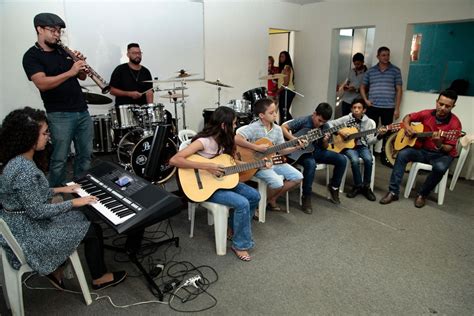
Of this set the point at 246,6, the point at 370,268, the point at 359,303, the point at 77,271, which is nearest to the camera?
the point at 77,271

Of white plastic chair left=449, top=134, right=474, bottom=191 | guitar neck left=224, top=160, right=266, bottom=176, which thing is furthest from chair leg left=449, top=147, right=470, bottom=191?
guitar neck left=224, top=160, right=266, bottom=176

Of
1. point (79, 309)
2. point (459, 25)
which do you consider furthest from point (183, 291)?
point (459, 25)

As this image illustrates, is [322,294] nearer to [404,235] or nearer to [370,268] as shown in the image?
[370,268]

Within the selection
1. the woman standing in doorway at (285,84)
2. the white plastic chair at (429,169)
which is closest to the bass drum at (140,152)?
the white plastic chair at (429,169)

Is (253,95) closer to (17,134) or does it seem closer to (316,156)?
(316,156)

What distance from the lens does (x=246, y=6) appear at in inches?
226

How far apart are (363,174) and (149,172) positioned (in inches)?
93.4

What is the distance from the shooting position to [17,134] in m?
1.68

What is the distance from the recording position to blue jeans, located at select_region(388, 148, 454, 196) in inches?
133

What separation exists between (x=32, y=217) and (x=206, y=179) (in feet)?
3.63

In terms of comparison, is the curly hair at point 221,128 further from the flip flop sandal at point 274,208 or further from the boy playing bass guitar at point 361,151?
the boy playing bass guitar at point 361,151

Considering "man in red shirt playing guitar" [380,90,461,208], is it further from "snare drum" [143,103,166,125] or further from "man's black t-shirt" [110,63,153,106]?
"man's black t-shirt" [110,63,153,106]

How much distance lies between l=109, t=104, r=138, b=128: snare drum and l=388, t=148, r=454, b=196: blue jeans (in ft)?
9.76

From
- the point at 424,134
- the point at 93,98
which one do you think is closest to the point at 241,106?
the point at 93,98
